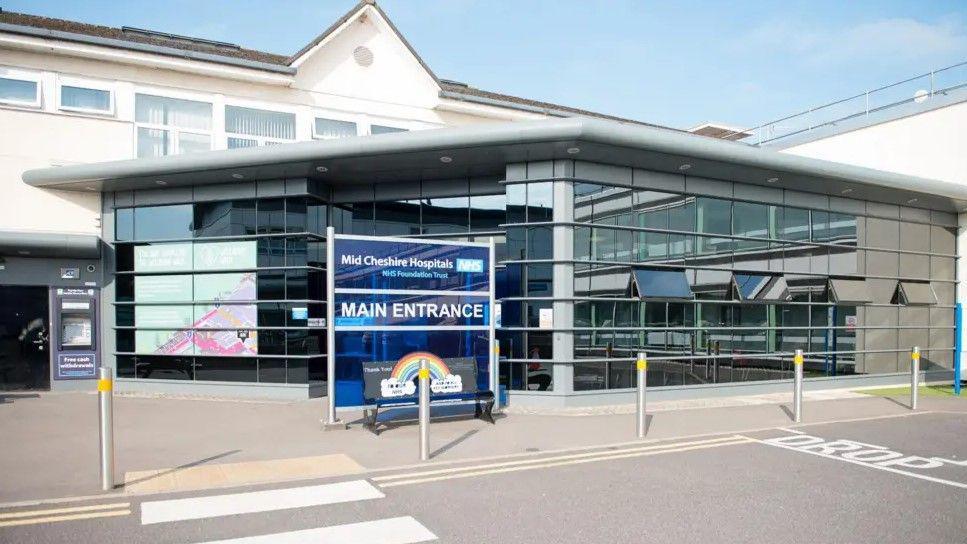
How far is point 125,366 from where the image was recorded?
15250 millimetres

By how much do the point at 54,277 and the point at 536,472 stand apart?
41.2 feet

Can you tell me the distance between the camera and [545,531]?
18.3 ft

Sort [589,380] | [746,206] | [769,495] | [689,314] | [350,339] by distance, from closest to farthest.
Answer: [769,495] < [350,339] < [589,380] < [689,314] < [746,206]

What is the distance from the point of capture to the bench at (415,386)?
1009 cm

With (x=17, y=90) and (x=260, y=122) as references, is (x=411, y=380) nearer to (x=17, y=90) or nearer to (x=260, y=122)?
(x=260, y=122)

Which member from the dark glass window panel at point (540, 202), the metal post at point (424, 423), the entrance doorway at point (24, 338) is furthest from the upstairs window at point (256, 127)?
the metal post at point (424, 423)

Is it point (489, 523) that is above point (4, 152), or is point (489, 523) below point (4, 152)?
below

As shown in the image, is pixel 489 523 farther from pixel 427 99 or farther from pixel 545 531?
pixel 427 99

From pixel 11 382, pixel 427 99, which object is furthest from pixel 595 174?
pixel 11 382

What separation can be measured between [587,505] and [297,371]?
9218 mm

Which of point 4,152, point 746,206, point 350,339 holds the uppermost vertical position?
point 4,152

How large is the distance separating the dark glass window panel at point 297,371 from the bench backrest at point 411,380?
14.5ft

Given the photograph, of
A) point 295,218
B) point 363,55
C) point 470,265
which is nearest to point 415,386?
point 470,265

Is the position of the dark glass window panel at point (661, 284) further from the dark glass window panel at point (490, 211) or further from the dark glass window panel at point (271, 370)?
the dark glass window panel at point (271, 370)
